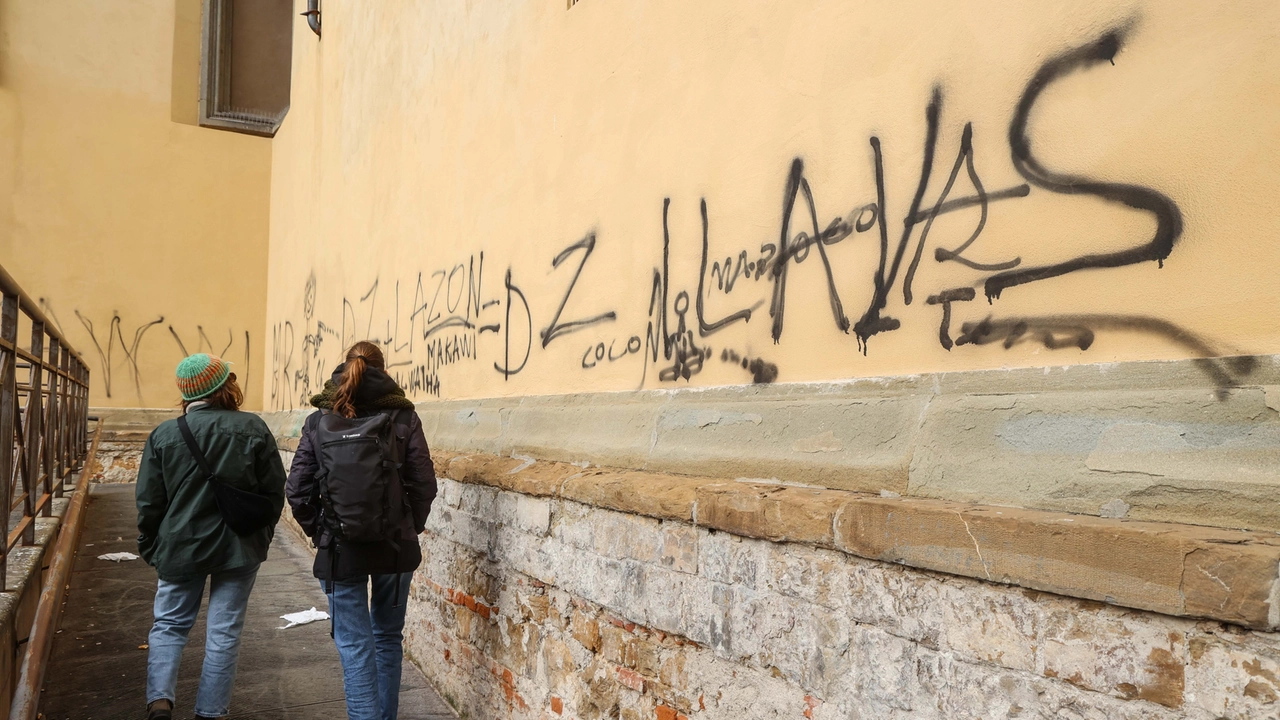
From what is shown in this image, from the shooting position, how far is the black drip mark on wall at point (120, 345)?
12.4 meters

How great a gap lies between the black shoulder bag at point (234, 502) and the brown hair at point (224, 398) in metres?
0.13

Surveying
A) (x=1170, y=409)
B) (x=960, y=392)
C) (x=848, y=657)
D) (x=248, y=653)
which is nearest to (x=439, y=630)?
(x=248, y=653)

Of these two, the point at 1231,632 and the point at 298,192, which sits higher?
the point at 298,192

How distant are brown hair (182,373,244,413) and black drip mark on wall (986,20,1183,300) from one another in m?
3.23

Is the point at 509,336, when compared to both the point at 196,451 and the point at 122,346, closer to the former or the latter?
the point at 196,451

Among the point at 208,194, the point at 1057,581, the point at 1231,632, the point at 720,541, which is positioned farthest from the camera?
the point at 208,194

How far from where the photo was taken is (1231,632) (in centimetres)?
144

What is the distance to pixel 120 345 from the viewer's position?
12.5 m

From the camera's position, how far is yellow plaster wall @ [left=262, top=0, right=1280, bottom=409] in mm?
1737

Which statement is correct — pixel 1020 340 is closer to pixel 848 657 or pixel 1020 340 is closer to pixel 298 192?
pixel 848 657

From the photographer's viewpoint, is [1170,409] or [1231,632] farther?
[1170,409]

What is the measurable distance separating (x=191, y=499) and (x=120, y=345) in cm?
1050

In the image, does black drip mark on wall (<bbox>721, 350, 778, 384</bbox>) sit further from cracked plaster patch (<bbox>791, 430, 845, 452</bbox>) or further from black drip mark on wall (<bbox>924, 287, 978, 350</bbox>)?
black drip mark on wall (<bbox>924, 287, 978, 350</bbox>)

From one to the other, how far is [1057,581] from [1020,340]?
23.6 inches
